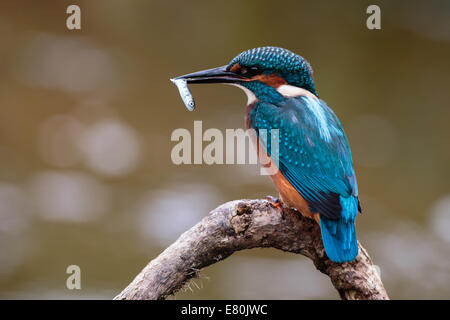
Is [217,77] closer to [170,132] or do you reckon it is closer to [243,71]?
[243,71]

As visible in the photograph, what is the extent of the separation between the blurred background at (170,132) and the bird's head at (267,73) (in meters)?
1.27

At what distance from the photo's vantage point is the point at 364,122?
20.9 ft

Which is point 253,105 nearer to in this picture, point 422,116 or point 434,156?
point 434,156

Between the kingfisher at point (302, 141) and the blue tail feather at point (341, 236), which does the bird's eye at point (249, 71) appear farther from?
the blue tail feather at point (341, 236)

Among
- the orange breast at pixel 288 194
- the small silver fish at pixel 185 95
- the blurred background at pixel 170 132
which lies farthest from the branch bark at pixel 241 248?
the blurred background at pixel 170 132

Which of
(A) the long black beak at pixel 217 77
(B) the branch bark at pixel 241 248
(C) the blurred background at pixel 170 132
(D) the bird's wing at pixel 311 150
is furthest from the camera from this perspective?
(C) the blurred background at pixel 170 132

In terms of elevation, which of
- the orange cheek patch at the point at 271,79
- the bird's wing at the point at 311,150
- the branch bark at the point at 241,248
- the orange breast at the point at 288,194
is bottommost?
the branch bark at the point at 241,248

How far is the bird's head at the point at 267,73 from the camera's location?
8.48ft

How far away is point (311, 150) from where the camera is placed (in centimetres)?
242

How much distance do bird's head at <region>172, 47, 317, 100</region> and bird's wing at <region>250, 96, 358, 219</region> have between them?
9 centimetres

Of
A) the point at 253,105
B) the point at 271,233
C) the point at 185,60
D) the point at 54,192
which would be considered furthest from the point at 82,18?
the point at 271,233

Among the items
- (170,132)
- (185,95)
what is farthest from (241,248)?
(170,132)

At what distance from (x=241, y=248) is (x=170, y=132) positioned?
3.81 meters
